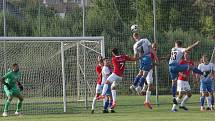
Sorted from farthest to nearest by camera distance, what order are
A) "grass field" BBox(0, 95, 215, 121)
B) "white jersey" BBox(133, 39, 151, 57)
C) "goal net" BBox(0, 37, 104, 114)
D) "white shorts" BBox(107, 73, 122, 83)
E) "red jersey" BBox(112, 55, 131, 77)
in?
"goal net" BBox(0, 37, 104, 114), "white shorts" BBox(107, 73, 122, 83), "red jersey" BBox(112, 55, 131, 77), "white jersey" BBox(133, 39, 151, 57), "grass field" BBox(0, 95, 215, 121)

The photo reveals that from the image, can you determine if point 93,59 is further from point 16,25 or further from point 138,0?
point 138,0

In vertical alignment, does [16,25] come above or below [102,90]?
above

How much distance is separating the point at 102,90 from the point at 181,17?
9.38 metres

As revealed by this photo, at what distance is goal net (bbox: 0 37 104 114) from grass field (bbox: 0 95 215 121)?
151cm

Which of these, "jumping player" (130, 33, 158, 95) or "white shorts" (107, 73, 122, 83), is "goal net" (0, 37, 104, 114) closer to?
"white shorts" (107, 73, 122, 83)

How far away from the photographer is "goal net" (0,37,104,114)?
32.3m

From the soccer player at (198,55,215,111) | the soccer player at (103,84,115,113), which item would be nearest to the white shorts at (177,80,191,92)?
the soccer player at (198,55,215,111)

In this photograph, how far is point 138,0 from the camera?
128 ft

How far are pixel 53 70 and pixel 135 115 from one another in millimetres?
7917

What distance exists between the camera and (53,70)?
33.2 m

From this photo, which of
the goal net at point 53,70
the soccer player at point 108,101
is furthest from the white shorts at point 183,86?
the goal net at point 53,70

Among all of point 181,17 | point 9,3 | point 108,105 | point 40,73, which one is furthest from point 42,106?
point 181,17

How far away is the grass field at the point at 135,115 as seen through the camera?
2403cm

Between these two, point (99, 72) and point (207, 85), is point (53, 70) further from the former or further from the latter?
point (207, 85)
